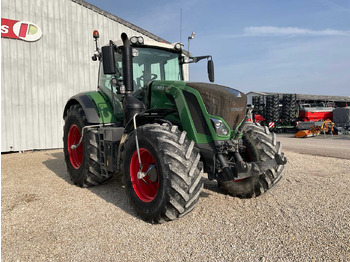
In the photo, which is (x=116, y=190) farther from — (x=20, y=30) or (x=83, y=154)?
(x=20, y=30)

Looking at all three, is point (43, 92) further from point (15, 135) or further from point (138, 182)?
point (138, 182)

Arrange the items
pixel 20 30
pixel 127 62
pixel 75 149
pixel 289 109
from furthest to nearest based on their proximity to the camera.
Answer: pixel 289 109, pixel 20 30, pixel 75 149, pixel 127 62

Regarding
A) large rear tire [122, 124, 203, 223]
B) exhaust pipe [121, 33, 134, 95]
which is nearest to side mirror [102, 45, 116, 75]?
exhaust pipe [121, 33, 134, 95]

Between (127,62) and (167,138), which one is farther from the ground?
(127,62)

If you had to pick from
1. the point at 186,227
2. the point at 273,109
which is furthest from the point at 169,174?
the point at 273,109

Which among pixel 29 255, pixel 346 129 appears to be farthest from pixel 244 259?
pixel 346 129

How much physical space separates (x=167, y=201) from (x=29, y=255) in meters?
1.34

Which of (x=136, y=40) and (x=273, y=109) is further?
(x=273, y=109)

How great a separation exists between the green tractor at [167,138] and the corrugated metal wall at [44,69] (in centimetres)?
561

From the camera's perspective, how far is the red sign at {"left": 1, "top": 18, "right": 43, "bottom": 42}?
8.93m

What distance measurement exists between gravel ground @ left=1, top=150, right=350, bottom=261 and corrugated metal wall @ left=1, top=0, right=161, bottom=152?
5208 millimetres

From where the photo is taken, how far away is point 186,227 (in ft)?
9.78

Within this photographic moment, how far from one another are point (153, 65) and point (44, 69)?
667 cm

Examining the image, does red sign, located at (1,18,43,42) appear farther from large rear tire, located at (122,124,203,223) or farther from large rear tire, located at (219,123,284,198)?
large rear tire, located at (219,123,284,198)
